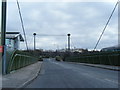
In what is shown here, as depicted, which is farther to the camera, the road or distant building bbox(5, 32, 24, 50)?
distant building bbox(5, 32, 24, 50)

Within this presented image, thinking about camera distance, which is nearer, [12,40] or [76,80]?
[76,80]

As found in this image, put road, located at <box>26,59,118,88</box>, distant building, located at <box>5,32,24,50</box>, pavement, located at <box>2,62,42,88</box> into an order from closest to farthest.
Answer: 1. pavement, located at <box>2,62,42,88</box>
2. road, located at <box>26,59,118,88</box>
3. distant building, located at <box>5,32,24,50</box>

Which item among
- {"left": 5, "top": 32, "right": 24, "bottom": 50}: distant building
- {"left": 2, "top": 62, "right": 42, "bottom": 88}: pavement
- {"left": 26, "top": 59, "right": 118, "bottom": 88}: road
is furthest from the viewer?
{"left": 5, "top": 32, "right": 24, "bottom": 50}: distant building

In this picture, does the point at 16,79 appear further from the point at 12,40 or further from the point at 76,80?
the point at 12,40

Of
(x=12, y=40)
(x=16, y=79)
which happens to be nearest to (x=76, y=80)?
(x=16, y=79)

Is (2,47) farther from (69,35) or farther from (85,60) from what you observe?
(69,35)

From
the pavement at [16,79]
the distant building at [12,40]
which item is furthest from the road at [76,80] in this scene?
the distant building at [12,40]

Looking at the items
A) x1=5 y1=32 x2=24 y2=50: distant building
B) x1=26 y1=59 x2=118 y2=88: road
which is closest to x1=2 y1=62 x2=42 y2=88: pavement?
x1=26 y1=59 x2=118 y2=88: road

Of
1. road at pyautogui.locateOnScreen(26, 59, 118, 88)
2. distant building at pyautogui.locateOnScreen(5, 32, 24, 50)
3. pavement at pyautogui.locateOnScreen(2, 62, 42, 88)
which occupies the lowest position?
road at pyautogui.locateOnScreen(26, 59, 118, 88)

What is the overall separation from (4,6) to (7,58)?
4070 mm

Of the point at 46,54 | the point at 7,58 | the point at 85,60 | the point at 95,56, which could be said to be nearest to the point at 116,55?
the point at 95,56

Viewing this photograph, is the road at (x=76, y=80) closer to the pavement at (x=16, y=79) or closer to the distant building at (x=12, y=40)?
the pavement at (x=16, y=79)

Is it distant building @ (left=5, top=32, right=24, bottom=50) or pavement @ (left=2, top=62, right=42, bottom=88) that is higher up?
distant building @ (left=5, top=32, right=24, bottom=50)

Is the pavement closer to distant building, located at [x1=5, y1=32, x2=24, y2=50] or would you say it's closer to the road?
the road
